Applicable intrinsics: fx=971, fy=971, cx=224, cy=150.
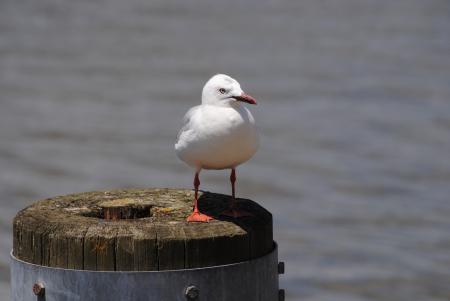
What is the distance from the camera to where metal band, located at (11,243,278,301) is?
340cm

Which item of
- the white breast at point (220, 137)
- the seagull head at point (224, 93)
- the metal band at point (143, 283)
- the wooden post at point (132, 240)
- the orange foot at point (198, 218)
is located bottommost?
the metal band at point (143, 283)

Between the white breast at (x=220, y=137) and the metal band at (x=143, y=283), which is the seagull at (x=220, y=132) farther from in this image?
the metal band at (x=143, y=283)

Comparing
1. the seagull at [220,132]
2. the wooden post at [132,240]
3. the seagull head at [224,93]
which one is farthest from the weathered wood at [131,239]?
the seagull head at [224,93]

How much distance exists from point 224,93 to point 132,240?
904mm

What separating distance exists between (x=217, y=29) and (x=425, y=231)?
8470 millimetres

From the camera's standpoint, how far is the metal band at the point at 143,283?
340cm

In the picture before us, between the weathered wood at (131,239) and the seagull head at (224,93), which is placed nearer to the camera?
the weathered wood at (131,239)

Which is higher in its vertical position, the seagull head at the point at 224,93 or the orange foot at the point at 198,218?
the seagull head at the point at 224,93

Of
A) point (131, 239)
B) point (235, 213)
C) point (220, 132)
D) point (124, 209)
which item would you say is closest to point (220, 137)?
point (220, 132)

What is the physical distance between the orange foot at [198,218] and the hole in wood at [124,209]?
11.9 inches

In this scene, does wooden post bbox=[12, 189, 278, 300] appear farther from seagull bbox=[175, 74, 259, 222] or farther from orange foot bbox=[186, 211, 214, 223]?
seagull bbox=[175, 74, 259, 222]

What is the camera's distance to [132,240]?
341 cm

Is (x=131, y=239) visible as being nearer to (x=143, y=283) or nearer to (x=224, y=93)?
(x=143, y=283)

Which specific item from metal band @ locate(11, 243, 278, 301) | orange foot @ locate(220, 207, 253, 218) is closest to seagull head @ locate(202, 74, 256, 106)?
orange foot @ locate(220, 207, 253, 218)
